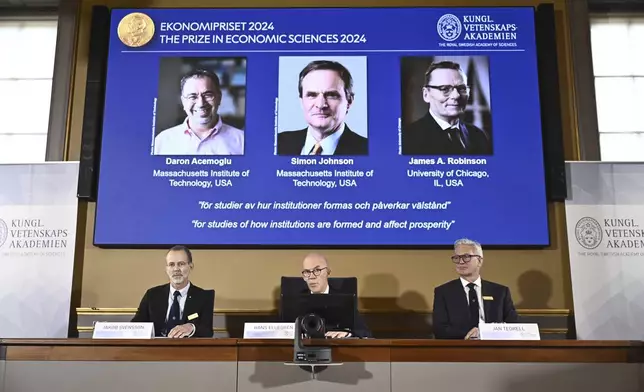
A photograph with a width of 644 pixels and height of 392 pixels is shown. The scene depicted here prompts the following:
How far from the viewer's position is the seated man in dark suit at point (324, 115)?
496 cm

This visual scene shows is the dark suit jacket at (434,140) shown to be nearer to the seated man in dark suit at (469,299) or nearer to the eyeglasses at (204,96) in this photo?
the seated man in dark suit at (469,299)

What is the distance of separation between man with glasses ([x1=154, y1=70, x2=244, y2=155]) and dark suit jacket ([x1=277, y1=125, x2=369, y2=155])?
290mm

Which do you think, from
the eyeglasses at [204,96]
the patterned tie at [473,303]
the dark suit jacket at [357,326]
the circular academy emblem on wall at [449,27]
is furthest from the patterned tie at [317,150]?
the patterned tie at [473,303]

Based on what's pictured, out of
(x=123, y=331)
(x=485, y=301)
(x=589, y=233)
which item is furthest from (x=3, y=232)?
(x=589, y=233)

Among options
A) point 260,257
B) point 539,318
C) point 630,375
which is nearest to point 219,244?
point 260,257

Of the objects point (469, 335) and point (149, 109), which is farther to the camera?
point (149, 109)

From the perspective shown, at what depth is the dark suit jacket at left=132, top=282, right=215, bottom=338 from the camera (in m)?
4.10

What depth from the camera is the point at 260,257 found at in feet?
16.2

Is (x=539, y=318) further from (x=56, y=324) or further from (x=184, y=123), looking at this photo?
(x=56, y=324)

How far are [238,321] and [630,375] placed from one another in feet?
8.42

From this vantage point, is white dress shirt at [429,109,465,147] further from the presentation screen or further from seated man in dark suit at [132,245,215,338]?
seated man in dark suit at [132,245,215,338]

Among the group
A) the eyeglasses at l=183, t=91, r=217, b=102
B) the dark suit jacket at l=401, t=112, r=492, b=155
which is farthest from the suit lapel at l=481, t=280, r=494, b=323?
the eyeglasses at l=183, t=91, r=217, b=102

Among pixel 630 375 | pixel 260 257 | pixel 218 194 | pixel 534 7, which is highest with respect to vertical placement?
pixel 534 7

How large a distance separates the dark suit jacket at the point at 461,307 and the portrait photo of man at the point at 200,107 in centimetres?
178
